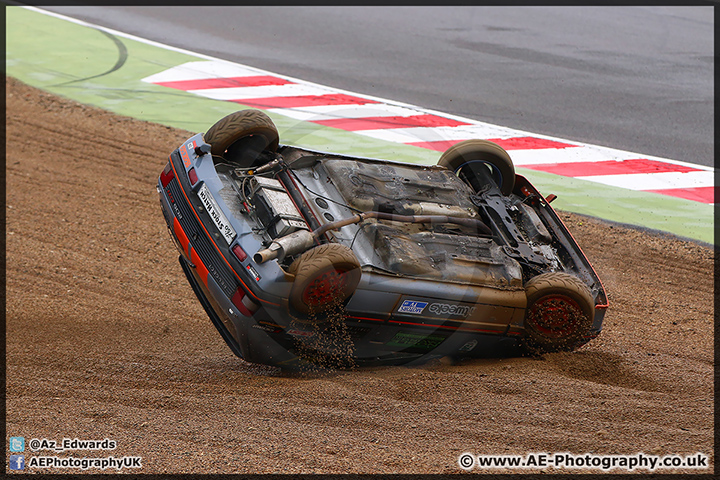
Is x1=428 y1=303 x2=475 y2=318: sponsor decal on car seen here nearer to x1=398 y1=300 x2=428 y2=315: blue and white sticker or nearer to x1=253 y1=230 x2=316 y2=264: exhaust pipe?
x1=398 y1=300 x2=428 y2=315: blue and white sticker

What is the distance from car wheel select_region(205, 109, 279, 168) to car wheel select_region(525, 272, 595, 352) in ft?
8.22

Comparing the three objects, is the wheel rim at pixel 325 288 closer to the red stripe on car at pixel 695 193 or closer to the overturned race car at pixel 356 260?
the overturned race car at pixel 356 260

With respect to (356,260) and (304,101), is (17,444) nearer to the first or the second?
(356,260)

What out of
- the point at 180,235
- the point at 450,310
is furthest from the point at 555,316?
the point at 180,235

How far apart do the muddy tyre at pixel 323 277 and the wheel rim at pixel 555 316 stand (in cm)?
150

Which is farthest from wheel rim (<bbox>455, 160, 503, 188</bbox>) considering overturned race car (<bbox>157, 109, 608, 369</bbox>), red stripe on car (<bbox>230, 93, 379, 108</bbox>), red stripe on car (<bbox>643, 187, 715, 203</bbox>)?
red stripe on car (<bbox>230, 93, 379, 108</bbox>)

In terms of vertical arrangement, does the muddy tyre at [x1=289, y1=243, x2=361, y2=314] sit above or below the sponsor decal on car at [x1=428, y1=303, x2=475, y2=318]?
above

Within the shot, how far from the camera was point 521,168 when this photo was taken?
31.8 feet

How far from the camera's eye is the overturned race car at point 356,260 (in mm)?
4883

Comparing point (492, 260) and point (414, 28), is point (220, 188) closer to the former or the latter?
point (492, 260)

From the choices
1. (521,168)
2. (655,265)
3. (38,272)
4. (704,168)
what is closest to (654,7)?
(704,168)

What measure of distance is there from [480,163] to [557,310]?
5.87 ft

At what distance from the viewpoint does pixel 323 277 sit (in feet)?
15.4

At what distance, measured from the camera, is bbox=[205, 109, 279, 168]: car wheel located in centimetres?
596
